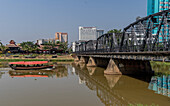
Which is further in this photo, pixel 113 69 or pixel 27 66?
Answer: pixel 27 66

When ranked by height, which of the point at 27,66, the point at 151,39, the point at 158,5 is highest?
the point at 158,5

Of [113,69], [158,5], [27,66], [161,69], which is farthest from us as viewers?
[158,5]

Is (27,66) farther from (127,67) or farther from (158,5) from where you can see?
(158,5)

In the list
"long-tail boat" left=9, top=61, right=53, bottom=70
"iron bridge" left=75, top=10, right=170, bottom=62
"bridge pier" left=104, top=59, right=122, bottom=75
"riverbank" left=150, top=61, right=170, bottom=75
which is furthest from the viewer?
"long-tail boat" left=9, top=61, right=53, bottom=70

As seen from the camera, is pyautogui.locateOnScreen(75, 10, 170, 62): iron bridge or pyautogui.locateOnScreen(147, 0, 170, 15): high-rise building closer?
pyautogui.locateOnScreen(75, 10, 170, 62): iron bridge

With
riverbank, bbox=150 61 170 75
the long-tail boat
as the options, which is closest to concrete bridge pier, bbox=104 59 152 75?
riverbank, bbox=150 61 170 75

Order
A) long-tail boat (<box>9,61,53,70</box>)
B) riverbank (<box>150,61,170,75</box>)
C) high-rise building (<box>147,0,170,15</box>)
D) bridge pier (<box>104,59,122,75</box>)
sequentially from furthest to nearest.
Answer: high-rise building (<box>147,0,170,15</box>)
long-tail boat (<box>9,61,53,70</box>)
riverbank (<box>150,61,170,75</box>)
bridge pier (<box>104,59,122,75</box>)

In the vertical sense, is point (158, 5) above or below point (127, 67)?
above

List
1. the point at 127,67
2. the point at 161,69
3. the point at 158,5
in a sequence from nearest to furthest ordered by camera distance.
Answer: the point at 127,67
the point at 161,69
the point at 158,5

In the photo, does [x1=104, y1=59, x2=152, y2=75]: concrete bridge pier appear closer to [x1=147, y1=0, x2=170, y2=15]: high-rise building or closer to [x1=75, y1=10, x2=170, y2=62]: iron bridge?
[x1=75, y1=10, x2=170, y2=62]: iron bridge

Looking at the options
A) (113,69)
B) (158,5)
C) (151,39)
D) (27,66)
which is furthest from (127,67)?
(158,5)

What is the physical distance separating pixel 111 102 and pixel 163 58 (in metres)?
9.31

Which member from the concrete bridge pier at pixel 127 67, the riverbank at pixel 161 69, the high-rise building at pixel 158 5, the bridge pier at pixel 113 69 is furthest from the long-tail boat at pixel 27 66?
the high-rise building at pixel 158 5

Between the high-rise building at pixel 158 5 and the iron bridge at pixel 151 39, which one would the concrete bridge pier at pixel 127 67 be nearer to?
the iron bridge at pixel 151 39
